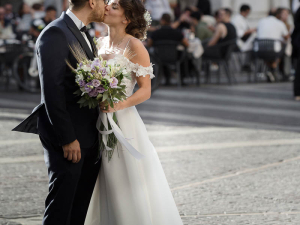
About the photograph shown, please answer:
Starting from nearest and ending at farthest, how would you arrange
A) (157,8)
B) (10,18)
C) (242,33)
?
(10,18) < (242,33) < (157,8)

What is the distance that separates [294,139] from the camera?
7641 millimetres

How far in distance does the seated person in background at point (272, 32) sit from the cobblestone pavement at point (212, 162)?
5.65m

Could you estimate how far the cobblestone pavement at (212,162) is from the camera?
15.2ft

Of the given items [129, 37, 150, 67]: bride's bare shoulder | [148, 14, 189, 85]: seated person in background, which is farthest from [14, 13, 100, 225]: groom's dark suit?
[148, 14, 189, 85]: seated person in background

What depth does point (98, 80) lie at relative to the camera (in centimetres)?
331

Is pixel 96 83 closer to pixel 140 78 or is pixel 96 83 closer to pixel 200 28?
pixel 140 78

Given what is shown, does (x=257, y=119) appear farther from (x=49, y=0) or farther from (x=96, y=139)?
(x=49, y=0)

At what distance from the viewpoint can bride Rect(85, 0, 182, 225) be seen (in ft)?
12.1

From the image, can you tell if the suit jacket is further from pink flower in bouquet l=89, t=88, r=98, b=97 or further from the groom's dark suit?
pink flower in bouquet l=89, t=88, r=98, b=97

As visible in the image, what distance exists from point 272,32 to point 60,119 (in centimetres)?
1435

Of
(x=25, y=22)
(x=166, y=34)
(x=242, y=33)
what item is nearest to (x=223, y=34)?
(x=166, y=34)

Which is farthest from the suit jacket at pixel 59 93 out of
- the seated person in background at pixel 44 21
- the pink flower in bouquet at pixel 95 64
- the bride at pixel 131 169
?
the seated person in background at pixel 44 21

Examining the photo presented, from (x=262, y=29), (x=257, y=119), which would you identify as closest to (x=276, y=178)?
(x=257, y=119)

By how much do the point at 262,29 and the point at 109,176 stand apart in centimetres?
1405
